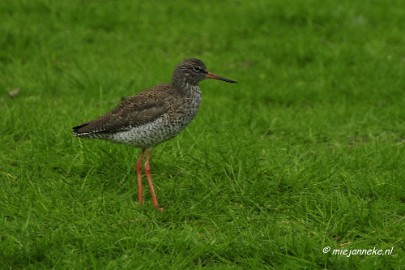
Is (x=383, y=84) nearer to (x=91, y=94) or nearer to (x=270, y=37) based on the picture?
(x=270, y=37)

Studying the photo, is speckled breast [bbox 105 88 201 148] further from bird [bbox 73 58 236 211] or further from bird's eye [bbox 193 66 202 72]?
bird's eye [bbox 193 66 202 72]

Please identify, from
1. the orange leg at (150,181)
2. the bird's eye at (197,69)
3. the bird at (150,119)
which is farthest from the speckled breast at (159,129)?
the bird's eye at (197,69)

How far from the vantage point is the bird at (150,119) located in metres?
6.50

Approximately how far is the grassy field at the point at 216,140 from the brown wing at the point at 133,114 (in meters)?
0.50

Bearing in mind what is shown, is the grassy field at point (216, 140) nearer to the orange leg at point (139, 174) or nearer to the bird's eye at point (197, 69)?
the orange leg at point (139, 174)

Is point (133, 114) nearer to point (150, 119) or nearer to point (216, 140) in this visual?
point (150, 119)

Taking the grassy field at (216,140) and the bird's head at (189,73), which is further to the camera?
the bird's head at (189,73)

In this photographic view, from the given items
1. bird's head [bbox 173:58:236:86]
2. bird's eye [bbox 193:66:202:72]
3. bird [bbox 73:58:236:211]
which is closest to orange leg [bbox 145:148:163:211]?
bird [bbox 73:58:236:211]

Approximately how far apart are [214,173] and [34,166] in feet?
5.91

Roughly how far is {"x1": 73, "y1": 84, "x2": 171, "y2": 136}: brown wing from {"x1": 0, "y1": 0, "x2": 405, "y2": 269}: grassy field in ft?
1.64

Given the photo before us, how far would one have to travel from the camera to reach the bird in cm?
650

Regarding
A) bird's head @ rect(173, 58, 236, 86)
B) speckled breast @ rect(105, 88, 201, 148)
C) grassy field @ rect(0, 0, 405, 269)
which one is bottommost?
grassy field @ rect(0, 0, 405, 269)

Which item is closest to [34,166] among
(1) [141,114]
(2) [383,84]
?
(1) [141,114]

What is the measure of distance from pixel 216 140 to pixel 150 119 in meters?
1.33
